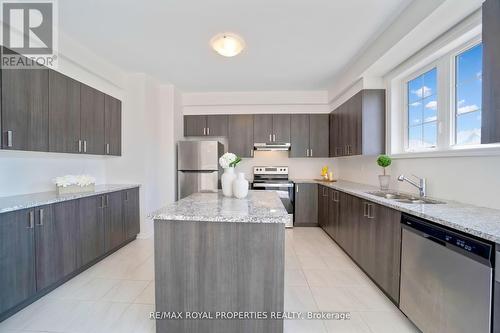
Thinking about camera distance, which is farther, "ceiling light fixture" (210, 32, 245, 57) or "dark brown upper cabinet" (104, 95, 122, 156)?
"dark brown upper cabinet" (104, 95, 122, 156)

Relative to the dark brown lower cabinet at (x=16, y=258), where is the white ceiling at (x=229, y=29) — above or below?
above

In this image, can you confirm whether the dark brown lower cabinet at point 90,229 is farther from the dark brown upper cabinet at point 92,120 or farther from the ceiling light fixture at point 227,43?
the ceiling light fixture at point 227,43

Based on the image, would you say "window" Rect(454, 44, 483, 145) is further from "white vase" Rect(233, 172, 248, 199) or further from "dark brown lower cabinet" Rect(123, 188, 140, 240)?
"dark brown lower cabinet" Rect(123, 188, 140, 240)

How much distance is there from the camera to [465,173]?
1923 mm

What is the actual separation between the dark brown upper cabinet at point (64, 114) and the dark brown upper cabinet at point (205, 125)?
6.99 feet

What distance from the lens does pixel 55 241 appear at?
2178mm

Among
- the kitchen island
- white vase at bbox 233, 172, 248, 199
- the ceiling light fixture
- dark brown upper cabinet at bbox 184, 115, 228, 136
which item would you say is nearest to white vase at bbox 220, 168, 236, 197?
A: white vase at bbox 233, 172, 248, 199

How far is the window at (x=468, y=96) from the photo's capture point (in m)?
1.92

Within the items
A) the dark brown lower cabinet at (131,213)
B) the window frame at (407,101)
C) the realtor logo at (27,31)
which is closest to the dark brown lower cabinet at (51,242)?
the dark brown lower cabinet at (131,213)

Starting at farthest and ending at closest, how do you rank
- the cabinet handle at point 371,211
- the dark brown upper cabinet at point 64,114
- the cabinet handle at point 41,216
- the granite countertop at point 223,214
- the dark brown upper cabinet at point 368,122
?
Result: 1. the dark brown upper cabinet at point 368,122
2. the dark brown upper cabinet at point 64,114
3. the cabinet handle at point 371,211
4. the cabinet handle at point 41,216
5. the granite countertop at point 223,214

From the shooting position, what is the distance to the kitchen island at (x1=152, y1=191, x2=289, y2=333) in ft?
4.97

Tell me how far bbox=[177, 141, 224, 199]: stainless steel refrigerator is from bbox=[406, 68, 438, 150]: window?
2987 millimetres

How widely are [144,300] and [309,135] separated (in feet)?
12.7

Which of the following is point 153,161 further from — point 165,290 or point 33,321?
point 165,290
